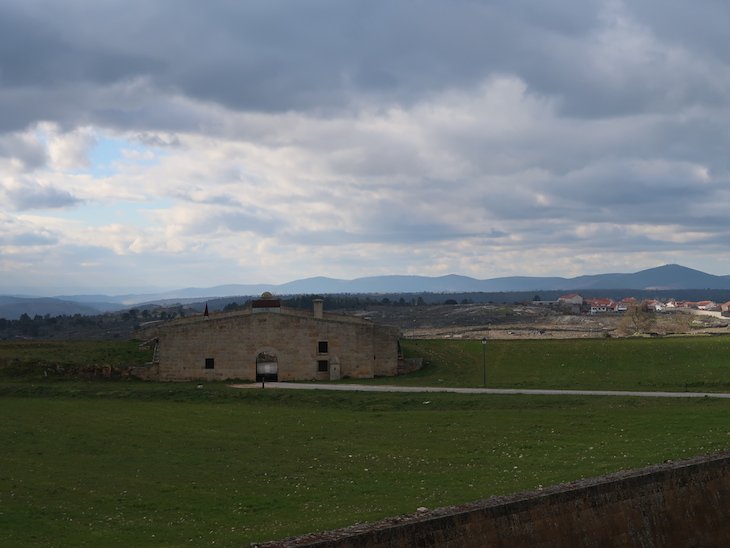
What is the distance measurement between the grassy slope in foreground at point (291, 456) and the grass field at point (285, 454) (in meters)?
0.08

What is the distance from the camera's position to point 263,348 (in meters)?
59.8

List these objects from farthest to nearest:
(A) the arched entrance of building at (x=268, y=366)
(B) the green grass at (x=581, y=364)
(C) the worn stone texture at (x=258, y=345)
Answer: (A) the arched entrance of building at (x=268, y=366) → (C) the worn stone texture at (x=258, y=345) → (B) the green grass at (x=581, y=364)

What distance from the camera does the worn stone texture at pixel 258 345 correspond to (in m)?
59.4

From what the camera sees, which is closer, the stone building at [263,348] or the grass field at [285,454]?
the grass field at [285,454]

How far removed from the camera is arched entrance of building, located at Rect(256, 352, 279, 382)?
5981 centimetres

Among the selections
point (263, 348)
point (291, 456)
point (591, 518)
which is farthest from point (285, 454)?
point (263, 348)

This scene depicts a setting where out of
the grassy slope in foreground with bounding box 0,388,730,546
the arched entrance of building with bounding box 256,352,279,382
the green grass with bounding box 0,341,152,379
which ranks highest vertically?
the green grass with bounding box 0,341,152,379

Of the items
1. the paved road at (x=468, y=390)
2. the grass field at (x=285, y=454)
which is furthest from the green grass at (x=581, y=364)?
the grass field at (x=285, y=454)

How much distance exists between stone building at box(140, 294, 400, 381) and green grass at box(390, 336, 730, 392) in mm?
3920

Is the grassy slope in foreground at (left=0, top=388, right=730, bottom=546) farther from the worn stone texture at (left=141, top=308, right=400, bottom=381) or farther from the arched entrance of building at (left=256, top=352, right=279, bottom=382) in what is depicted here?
the arched entrance of building at (left=256, top=352, right=279, bottom=382)

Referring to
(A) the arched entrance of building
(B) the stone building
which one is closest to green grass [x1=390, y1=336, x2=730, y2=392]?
(B) the stone building

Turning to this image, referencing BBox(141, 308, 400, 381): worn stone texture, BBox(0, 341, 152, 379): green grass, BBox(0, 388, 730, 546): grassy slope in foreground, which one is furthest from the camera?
BBox(141, 308, 400, 381): worn stone texture

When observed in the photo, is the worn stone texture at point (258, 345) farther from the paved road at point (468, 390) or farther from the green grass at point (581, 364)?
the green grass at point (581, 364)

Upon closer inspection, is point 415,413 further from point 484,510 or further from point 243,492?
point 484,510
